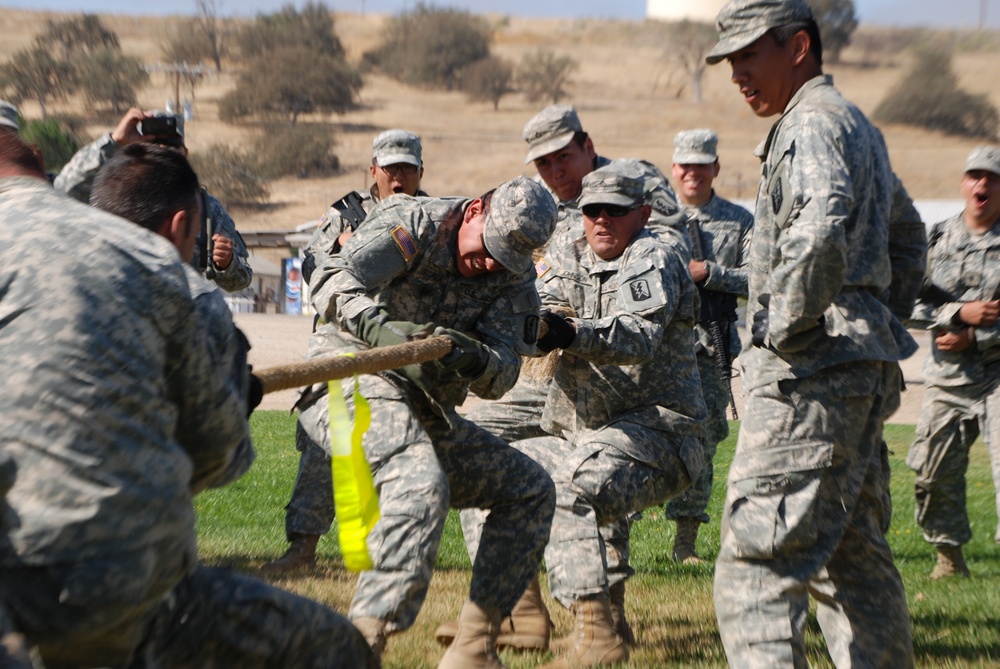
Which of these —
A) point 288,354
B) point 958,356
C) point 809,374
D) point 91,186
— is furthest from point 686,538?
point 288,354

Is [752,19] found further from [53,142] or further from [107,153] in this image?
[53,142]

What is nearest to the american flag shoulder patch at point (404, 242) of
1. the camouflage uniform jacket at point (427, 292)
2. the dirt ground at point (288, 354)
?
the camouflage uniform jacket at point (427, 292)

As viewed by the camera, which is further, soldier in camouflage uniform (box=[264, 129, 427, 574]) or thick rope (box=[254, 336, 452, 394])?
soldier in camouflage uniform (box=[264, 129, 427, 574])

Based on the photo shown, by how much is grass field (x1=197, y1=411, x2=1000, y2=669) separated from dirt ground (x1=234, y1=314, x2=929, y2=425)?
19.8ft

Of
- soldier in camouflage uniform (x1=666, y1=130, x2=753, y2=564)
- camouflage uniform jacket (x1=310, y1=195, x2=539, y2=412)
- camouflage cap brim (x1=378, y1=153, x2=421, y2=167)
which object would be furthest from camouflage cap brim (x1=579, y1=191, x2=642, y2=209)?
camouflage cap brim (x1=378, y1=153, x2=421, y2=167)

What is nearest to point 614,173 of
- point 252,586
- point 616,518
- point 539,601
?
point 616,518

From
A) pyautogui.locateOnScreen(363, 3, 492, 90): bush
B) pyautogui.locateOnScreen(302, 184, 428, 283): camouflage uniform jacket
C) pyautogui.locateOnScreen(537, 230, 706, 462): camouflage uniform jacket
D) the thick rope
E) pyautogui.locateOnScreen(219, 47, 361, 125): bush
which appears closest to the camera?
the thick rope

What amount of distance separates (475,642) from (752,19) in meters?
2.71

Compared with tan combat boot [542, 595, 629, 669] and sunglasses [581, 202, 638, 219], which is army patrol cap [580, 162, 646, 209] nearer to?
sunglasses [581, 202, 638, 219]

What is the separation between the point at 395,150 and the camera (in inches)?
344

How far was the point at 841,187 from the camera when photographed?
4191 millimetres

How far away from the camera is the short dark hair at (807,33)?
452 centimetres

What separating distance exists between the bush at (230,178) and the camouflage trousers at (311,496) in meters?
51.0

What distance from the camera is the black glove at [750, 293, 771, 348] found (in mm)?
4488
